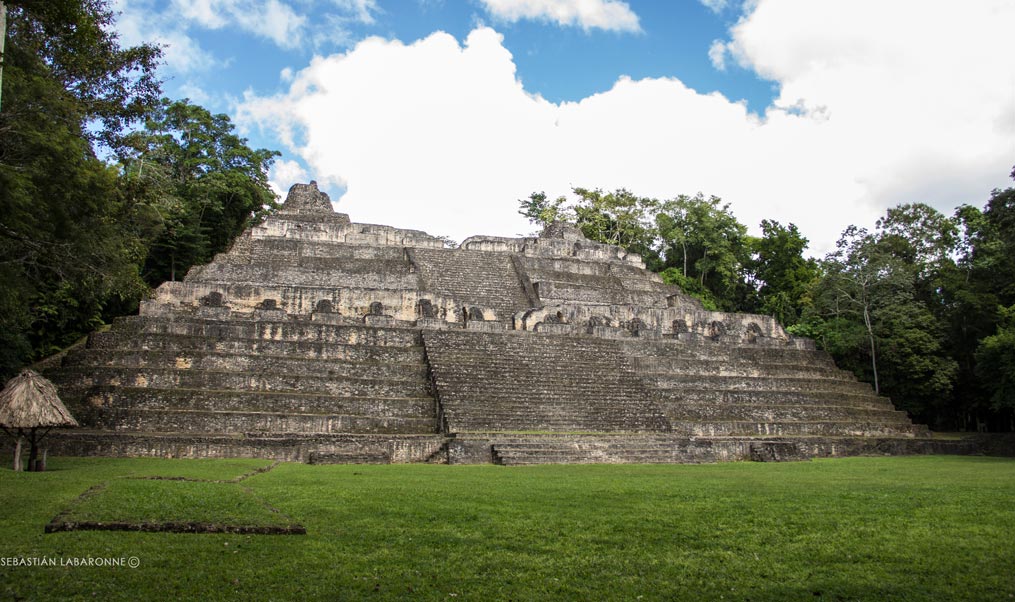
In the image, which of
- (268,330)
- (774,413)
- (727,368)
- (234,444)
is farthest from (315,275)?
(774,413)

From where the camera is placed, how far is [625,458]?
15.4 metres

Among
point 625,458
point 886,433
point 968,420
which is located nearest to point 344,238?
point 625,458

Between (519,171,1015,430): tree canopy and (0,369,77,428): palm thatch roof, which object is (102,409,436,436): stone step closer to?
(0,369,77,428): palm thatch roof

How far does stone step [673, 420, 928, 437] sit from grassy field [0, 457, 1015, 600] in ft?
26.4

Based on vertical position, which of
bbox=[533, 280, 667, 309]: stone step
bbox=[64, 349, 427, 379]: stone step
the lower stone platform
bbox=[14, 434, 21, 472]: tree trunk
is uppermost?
bbox=[533, 280, 667, 309]: stone step

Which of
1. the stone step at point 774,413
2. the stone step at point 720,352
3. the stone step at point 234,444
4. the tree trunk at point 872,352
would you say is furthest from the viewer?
the tree trunk at point 872,352

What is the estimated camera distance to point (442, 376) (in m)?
18.0

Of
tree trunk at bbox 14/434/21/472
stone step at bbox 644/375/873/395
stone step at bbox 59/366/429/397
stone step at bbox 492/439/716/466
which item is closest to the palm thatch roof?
tree trunk at bbox 14/434/21/472

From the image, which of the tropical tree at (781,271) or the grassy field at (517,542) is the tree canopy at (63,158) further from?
the tropical tree at (781,271)

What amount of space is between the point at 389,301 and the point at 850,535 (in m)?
18.3

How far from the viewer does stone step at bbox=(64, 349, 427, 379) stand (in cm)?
1712

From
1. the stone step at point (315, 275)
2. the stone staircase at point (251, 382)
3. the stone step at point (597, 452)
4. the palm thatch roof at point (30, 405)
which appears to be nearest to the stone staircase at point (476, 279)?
the stone step at point (315, 275)

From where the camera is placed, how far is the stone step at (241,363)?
17125mm

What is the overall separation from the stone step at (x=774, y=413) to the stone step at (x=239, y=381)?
695 centimetres
